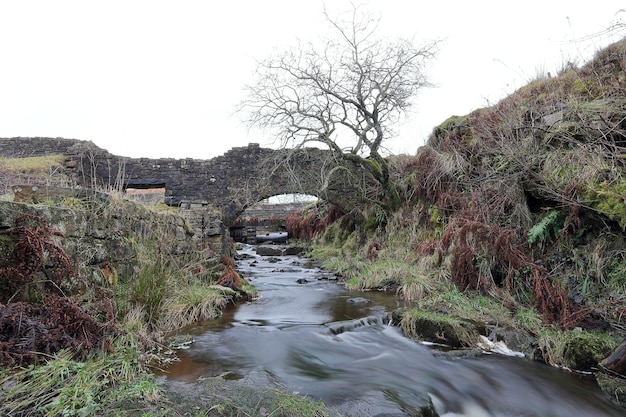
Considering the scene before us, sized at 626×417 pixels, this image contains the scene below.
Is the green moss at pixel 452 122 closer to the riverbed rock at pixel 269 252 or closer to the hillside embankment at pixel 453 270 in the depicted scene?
the hillside embankment at pixel 453 270

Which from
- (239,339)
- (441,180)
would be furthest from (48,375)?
(441,180)

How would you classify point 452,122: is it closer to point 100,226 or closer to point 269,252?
point 100,226

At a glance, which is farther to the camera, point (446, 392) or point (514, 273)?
point (514, 273)

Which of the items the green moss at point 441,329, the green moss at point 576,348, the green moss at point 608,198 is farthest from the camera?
the green moss at point 441,329

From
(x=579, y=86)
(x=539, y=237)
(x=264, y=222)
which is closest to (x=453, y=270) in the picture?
(x=539, y=237)

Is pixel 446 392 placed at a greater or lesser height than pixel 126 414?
lesser

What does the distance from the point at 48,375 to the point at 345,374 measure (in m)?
2.55

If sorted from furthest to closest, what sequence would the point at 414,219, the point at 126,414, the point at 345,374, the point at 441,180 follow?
1. the point at 414,219
2. the point at 441,180
3. the point at 345,374
4. the point at 126,414

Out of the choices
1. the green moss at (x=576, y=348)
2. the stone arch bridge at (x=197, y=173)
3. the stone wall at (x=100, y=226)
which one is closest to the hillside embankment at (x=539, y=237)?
the green moss at (x=576, y=348)

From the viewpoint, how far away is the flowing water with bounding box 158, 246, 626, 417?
314 cm

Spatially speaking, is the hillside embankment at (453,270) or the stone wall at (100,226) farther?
the stone wall at (100,226)

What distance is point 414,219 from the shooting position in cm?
1019

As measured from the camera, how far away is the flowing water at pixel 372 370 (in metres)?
3.14

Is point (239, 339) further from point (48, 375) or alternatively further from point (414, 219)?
point (414, 219)
